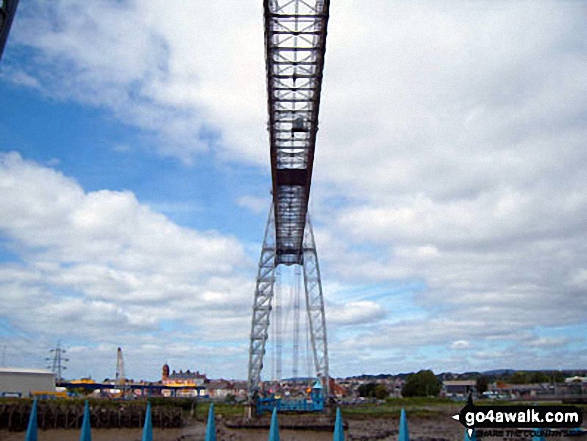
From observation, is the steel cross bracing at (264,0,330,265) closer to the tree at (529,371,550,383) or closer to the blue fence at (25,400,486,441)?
the blue fence at (25,400,486,441)

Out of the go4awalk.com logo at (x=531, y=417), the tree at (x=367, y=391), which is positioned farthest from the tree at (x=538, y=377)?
the go4awalk.com logo at (x=531, y=417)

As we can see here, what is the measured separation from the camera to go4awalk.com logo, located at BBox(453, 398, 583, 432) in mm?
5297

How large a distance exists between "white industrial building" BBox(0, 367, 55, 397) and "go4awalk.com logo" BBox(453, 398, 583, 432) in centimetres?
4067

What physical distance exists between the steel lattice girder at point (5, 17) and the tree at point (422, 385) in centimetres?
6734

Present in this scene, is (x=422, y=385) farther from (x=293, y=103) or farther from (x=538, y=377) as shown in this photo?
(x=293, y=103)

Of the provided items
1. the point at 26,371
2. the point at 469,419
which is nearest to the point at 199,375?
the point at 26,371

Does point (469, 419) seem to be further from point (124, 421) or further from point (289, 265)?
point (289, 265)

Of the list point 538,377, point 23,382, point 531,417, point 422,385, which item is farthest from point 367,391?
point 531,417

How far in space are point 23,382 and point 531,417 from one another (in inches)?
1701

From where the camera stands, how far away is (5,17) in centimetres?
727

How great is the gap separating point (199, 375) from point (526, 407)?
364 feet

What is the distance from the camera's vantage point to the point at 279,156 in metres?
20.4

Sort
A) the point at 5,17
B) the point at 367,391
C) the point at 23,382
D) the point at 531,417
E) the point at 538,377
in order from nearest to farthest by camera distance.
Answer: the point at 531,417
the point at 5,17
the point at 23,382
the point at 538,377
the point at 367,391

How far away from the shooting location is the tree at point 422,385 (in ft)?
227
